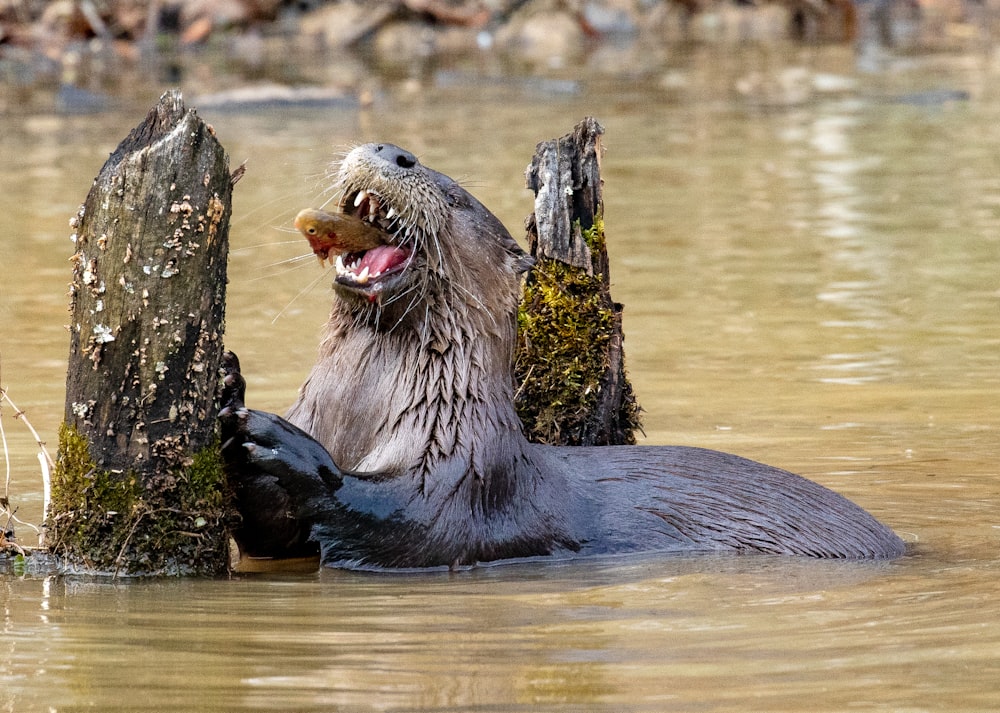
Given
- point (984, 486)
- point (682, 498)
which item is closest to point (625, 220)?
point (984, 486)

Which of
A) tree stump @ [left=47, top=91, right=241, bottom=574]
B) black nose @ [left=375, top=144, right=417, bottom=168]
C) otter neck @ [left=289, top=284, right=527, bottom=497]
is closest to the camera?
tree stump @ [left=47, top=91, right=241, bottom=574]

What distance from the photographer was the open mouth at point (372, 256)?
16.2 feet

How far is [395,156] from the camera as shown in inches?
197

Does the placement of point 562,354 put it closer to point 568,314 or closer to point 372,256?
point 568,314

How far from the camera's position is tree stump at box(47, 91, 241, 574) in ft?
14.4

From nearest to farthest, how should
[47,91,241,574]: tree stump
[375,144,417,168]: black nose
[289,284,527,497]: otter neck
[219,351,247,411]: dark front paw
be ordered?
[47,91,241,574]: tree stump < [219,351,247,411]: dark front paw < [289,284,527,497]: otter neck < [375,144,417,168]: black nose

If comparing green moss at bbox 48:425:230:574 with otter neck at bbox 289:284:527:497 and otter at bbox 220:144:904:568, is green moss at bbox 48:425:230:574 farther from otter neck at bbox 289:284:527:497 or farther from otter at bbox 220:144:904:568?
otter neck at bbox 289:284:527:497

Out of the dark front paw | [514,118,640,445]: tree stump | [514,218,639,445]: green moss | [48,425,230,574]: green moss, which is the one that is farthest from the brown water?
[514,218,639,445]: green moss

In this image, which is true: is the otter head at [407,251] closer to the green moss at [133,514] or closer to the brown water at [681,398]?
the brown water at [681,398]

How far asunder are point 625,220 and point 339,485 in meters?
8.12

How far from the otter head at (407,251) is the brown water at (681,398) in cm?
27

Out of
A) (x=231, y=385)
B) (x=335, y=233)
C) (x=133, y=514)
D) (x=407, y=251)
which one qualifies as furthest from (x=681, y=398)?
(x=133, y=514)

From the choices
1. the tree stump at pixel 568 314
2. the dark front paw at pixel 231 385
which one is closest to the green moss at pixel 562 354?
the tree stump at pixel 568 314

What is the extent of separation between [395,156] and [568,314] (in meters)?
1.21
